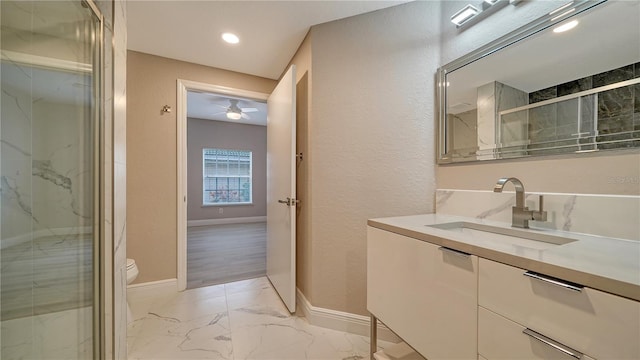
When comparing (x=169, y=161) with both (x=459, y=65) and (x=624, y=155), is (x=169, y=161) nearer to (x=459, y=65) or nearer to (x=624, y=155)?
(x=459, y=65)

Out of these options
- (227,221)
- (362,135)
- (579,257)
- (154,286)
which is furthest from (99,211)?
(227,221)

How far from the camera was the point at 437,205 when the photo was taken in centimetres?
154

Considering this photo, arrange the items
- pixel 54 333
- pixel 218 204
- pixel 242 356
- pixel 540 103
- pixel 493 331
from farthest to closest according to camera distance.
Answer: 1. pixel 218 204
2. pixel 242 356
3. pixel 540 103
4. pixel 54 333
5. pixel 493 331

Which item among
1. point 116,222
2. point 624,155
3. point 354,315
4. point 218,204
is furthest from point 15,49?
point 218,204

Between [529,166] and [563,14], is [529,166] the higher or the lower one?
the lower one

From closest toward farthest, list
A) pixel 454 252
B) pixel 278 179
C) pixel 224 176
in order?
1. pixel 454 252
2. pixel 278 179
3. pixel 224 176

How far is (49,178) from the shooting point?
3.23ft

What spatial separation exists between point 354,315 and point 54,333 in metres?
1.55

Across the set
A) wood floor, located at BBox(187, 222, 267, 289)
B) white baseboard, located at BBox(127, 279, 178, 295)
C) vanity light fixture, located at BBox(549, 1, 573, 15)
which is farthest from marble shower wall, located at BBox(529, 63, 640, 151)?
white baseboard, located at BBox(127, 279, 178, 295)

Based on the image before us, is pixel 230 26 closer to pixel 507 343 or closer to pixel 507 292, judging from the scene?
pixel 507 292

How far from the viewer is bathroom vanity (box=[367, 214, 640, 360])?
20.6 inches

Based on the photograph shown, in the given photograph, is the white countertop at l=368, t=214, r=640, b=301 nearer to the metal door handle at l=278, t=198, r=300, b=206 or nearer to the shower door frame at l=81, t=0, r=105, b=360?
the metal door handle at l=278, t=198, r=300, b=206

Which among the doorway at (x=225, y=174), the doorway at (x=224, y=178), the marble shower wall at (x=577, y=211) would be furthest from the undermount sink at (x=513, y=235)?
the doorway at (x=225, y=174)

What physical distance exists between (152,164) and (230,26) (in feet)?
4.58
